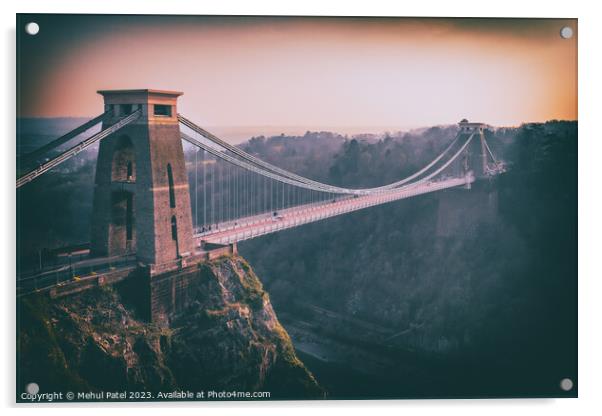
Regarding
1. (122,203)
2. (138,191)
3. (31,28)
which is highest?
(31,28)

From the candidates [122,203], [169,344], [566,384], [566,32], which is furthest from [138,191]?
[566,384]

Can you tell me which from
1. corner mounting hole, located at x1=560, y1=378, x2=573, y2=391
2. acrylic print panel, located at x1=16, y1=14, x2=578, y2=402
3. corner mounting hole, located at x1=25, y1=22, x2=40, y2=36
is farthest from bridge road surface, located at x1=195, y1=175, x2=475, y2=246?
corner mounting hole, located at x1=560, y1=378, x2=573, y2=391

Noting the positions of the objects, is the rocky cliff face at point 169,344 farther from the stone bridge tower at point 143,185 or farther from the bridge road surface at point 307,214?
the stone bridge tower at point 143,185

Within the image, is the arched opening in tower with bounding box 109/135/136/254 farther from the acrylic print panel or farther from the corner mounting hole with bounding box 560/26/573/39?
the corner mounting hole with bounding box 560/26/573/39

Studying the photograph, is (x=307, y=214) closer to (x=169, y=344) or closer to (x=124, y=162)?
(x=124, y=162)

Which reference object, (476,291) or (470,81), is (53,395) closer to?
(476,291)

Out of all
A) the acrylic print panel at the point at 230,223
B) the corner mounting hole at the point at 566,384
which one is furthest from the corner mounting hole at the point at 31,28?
the corner mounting hole at the point at 566,384

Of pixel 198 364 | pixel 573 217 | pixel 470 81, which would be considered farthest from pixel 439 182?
pixel 198 364
